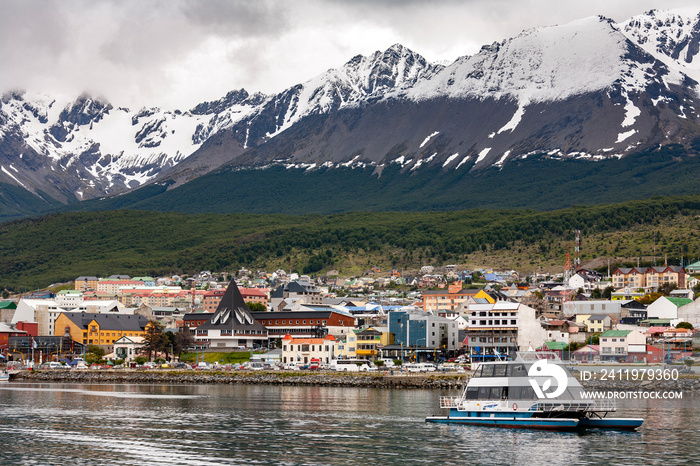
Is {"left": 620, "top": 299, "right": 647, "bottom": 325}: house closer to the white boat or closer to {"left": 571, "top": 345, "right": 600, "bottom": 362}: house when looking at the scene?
{"left": 571, "top": 345, "right": 600, "bottom": 362}: house

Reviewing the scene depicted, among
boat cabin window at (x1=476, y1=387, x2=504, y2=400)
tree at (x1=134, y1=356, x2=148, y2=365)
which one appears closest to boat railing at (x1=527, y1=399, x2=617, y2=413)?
boat cabin window at (x1=476, y1=387, x2=504, y2=400)

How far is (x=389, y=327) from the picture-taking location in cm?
12650

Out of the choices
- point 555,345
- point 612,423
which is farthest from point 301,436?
point 555,345

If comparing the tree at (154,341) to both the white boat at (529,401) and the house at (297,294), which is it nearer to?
the house at (297,294)

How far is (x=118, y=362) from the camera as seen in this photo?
130500 millimetres

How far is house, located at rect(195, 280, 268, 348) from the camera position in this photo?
450 ft

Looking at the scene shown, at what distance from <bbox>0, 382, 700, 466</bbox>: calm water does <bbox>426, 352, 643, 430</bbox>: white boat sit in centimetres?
103

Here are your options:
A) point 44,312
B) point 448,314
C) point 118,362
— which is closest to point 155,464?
point 118,362

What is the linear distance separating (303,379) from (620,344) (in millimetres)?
36230

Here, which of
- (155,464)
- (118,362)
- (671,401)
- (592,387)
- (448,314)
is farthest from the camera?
(448,314)

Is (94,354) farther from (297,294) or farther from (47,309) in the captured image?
(297,294)

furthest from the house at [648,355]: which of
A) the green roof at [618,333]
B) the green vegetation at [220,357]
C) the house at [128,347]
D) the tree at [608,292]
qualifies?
the house at [128,347]

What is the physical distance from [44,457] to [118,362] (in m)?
85.9

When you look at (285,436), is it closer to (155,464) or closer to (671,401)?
(155,464)
